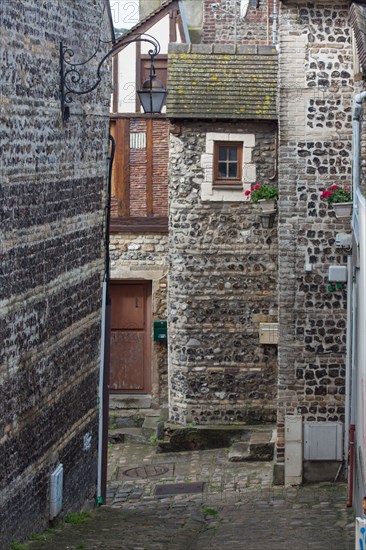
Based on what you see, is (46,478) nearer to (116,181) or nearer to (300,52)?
(300,52)

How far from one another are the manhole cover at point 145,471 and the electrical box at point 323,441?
8.22 ft

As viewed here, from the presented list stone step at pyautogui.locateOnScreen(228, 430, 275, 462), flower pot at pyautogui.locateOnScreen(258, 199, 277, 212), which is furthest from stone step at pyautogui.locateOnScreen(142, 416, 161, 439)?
flower pot at pyautogui.locateOnScreen(258, 199, 277, 212)

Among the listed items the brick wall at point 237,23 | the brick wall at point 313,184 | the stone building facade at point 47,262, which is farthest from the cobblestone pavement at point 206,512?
the brick wall at point 237,23

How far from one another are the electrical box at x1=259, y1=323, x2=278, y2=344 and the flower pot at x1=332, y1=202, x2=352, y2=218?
3578mm

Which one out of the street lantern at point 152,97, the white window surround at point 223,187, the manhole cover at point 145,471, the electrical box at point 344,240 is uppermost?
the street lantern at point 152,97

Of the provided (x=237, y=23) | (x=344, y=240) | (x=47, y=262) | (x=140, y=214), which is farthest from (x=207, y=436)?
(x=237, y=23)

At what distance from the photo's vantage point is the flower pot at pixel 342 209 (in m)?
13.5

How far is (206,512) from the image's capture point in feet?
42.8

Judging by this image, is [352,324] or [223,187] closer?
[352,324]

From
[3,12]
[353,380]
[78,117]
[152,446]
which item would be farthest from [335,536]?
[152,446]

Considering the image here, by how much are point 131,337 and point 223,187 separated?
11.8 feet

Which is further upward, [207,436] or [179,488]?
[207,436]

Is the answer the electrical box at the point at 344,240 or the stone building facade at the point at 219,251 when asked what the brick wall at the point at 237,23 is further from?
the electrical box at the point at 344,240

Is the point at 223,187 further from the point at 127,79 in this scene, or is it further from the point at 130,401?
the point at 130,401
